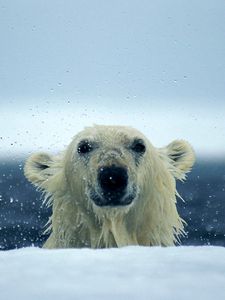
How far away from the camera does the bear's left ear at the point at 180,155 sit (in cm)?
541

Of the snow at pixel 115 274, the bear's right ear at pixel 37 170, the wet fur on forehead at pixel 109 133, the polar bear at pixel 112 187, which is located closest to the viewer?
the snow at pixel 115 274

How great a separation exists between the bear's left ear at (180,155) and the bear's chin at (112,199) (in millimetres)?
746

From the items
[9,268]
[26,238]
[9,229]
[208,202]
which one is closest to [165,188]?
[9,268]

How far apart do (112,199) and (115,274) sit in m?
2.25

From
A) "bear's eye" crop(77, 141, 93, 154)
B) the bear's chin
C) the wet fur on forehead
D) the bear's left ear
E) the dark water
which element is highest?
the wet fur on forehead

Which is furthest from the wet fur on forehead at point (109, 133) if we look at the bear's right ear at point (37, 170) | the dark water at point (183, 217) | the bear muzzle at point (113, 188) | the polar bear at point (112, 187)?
the dark water at point (183, 217)

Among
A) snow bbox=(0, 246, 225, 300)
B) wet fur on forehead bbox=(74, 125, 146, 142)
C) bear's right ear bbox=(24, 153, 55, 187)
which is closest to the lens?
snow bbox=(0, 246, 225, 300)

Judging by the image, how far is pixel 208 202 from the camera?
3647cm

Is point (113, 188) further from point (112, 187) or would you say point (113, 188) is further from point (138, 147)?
point (138, 147)

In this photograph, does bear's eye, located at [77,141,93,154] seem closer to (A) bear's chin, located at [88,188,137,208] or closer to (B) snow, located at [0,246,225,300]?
(A) bear's chin, located at [88,188,137,208]

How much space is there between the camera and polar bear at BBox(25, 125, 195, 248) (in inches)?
183

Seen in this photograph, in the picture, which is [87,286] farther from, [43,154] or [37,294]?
[43,154]

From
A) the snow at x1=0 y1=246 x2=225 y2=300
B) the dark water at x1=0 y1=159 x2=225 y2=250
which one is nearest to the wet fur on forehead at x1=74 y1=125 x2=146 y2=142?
the snow at x1=0 y1=246 x2=225 y2=300

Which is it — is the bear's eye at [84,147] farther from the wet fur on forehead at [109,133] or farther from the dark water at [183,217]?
the dark water at [183,217]
